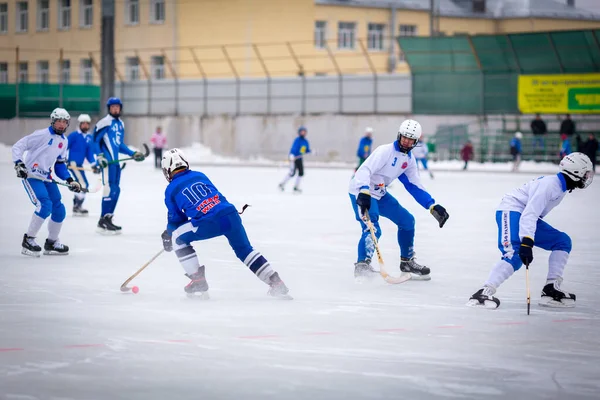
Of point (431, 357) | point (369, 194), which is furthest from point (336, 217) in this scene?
point (431, 357)

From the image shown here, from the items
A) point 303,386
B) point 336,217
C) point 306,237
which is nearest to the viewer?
point 303,386

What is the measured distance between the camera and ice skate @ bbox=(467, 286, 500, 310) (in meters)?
7.95

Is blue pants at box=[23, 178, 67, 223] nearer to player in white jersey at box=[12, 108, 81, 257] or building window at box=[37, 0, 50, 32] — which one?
player in white jersey at box=[12, 108, 81, 257]

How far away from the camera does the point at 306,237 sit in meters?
13.2

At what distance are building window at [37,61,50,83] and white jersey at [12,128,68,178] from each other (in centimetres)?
4110

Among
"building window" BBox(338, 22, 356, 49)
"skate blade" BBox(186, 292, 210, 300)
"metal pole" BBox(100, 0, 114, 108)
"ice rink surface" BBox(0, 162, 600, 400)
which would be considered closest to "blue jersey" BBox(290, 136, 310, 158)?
"ice rink surface" BBox(0, 162, 600, 400)

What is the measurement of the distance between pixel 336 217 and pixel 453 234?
2.89 meters

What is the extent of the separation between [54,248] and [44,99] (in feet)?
108

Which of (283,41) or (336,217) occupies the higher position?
(283,41)

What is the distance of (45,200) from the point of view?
11188 mm

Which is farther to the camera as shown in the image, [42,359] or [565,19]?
[565,19]

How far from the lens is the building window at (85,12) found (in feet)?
163

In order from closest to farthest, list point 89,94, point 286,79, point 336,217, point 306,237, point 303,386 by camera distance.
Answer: point 303,386, point 306,237, point 336,217, point 286,79, point 89,94

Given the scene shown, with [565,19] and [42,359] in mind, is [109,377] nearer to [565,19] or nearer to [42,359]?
[42,359]
